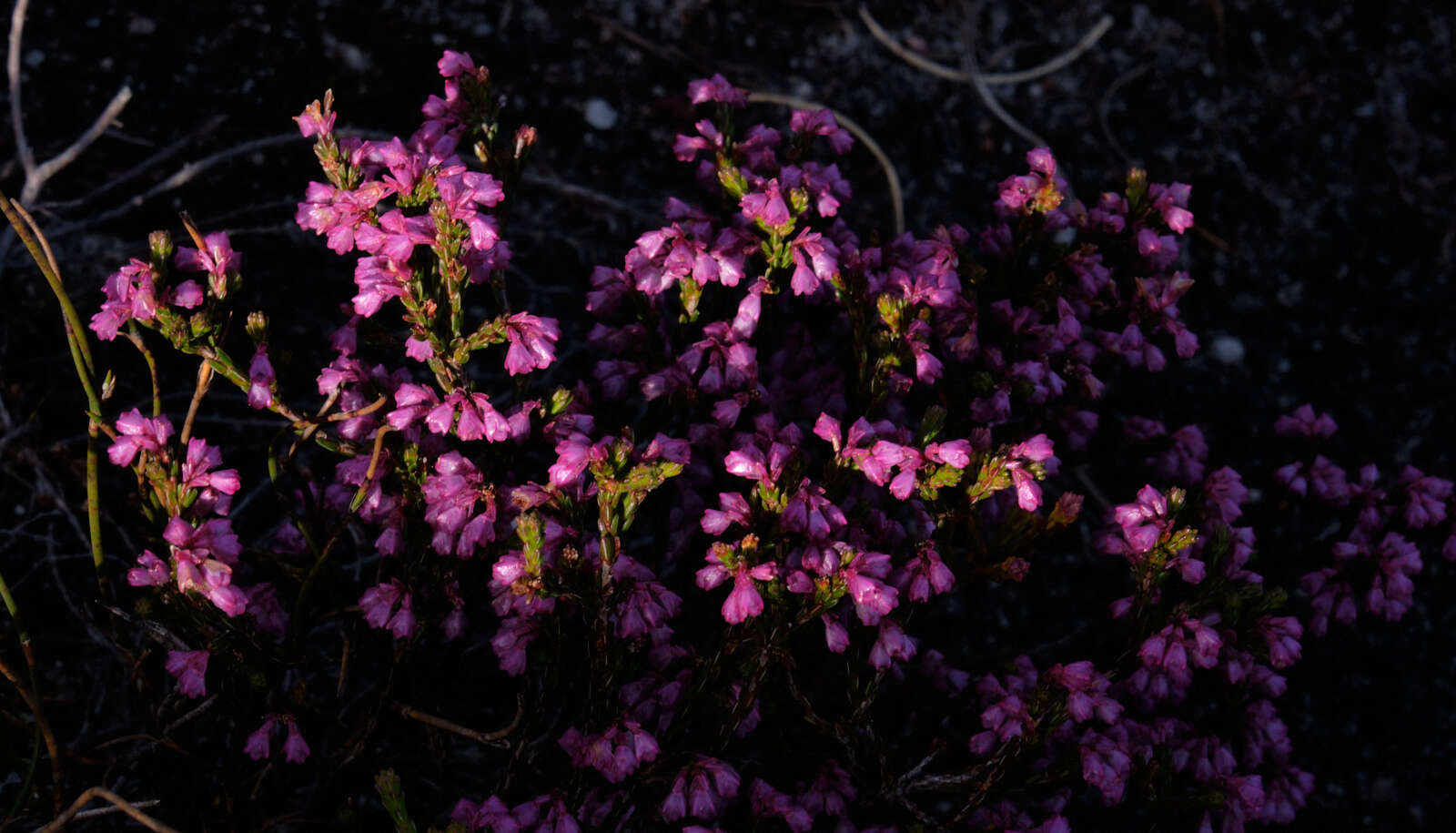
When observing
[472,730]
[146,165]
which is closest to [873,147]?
[146,165]

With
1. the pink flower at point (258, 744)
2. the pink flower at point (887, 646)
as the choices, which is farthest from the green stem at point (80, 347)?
the pink flower at point (887, 646)

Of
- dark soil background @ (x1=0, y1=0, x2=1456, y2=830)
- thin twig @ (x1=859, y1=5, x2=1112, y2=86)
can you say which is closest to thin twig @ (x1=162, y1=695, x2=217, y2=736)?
dark soil background @ (x1=0, y1=0, x2=1456, y2=830)

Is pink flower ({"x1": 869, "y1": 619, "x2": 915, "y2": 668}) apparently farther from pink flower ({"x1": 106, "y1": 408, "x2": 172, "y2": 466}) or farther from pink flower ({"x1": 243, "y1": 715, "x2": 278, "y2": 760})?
pink flower ({"x1": 106, "y1": 408, "x2": 172, "y2": 466})

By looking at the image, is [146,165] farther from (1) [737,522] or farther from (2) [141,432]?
(1) [737,522]

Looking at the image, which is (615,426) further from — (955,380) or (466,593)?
(955,380)

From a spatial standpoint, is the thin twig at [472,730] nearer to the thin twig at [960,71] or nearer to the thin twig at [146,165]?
the thin twig at [146,165]
